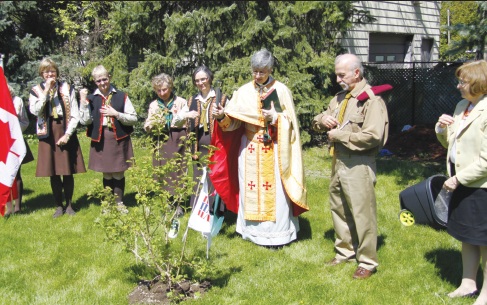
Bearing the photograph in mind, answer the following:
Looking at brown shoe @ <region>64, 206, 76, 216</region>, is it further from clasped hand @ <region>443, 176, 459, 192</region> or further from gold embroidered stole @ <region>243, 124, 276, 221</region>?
clasped hand @ <region>443, 176, 459, 192</region>

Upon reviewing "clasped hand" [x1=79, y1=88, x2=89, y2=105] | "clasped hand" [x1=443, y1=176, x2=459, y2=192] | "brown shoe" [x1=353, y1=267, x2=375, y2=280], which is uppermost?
"clasped hand" [x1=79, y1=88, x2=89, y2=105]

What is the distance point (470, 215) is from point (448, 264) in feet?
3.83

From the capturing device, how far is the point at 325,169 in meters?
8.70

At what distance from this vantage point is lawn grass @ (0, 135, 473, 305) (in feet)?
13.2

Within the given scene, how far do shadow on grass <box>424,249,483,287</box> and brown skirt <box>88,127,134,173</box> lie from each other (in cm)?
368

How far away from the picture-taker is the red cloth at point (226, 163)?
5.18 m

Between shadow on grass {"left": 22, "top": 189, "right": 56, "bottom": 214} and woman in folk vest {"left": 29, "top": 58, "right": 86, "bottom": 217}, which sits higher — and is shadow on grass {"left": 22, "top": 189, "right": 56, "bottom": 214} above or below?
below

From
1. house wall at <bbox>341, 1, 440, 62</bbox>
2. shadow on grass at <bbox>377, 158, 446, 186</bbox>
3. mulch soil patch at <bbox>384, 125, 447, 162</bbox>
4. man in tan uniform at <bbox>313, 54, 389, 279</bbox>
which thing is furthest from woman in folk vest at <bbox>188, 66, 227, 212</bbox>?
house wall at <bbox>341, 1, 440, 62</bbox>

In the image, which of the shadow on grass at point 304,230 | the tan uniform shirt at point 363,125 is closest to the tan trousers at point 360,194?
the tan uniform shirt at point 363,125

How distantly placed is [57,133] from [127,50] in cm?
564

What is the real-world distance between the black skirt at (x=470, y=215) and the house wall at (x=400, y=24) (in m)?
11.1

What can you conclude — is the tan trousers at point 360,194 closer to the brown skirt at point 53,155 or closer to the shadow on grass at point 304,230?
the shadow on grass at point 304,230

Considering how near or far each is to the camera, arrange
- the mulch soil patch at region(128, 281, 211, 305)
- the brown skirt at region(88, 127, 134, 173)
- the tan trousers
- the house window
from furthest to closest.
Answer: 1. the house window
2. the brown skirt at region(88, 127, 134, 173)
3. the tan trousers
4. the mulch soil patch at region(128, 281, 211, 305)

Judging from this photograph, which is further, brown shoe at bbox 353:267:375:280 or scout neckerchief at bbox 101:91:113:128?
scout neckerchief at bbox 101:91:113:128
